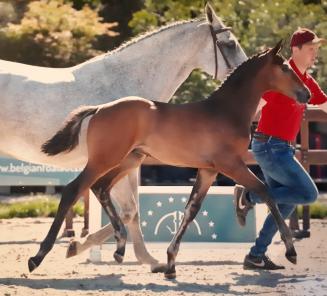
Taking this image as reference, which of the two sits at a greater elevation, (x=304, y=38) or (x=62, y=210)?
(x=304, y=38)

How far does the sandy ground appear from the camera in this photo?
5946mm

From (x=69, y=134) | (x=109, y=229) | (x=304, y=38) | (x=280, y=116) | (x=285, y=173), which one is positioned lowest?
(x=109, y=229)

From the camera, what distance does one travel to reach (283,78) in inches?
251

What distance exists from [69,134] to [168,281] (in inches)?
47.3

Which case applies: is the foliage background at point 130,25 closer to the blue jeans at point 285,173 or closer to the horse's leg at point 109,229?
the horse's leg at point 109,229

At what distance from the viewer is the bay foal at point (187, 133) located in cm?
626

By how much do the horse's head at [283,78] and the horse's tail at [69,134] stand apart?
1.21m

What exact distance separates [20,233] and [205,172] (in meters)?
3.78

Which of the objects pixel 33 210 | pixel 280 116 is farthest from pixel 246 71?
pixel 33 210

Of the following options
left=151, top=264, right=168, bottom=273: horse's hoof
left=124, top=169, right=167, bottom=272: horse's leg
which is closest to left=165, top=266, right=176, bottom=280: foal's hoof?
left=151, top=264, right=168, bottom=273: horse's hoof

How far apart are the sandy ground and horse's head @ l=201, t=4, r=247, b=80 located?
1.54 metres

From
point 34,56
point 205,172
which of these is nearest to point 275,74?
point 205,172

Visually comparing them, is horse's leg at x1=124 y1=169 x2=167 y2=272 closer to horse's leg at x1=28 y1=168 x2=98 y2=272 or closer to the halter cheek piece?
horse's leg at x1=28 y1=168 x2=98 y2=272

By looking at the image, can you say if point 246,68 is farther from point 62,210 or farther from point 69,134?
point 62,210
